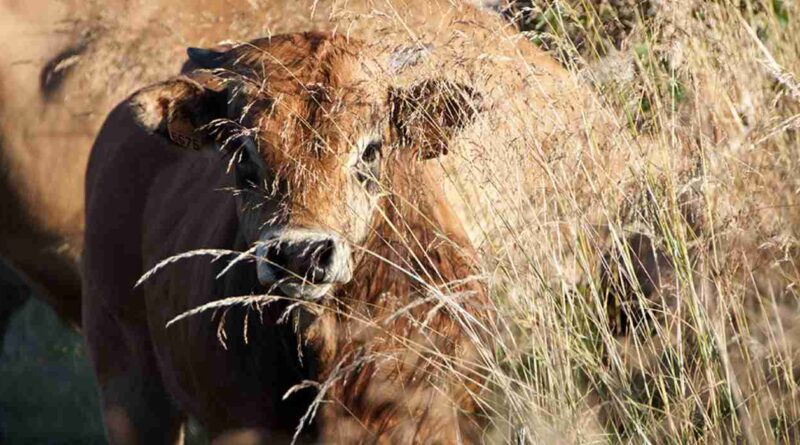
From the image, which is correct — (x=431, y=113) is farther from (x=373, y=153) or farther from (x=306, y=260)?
(x=306, y=260)

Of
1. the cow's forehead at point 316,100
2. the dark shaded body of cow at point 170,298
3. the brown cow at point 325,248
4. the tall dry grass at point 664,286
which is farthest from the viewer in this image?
the dark shaded body of cow at point 170,298

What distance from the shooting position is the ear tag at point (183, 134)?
4781mm

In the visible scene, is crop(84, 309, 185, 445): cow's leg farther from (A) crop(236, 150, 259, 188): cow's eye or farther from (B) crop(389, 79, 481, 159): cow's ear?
(B) crop(389, 79, 481, 159): cow's ear

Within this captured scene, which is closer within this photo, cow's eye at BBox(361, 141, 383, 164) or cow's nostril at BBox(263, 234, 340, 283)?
cow's nostril at BBox(263, 234, 340, 283)

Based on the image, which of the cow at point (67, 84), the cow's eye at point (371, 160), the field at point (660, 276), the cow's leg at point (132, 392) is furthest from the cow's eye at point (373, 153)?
the cow at point (67, 84)

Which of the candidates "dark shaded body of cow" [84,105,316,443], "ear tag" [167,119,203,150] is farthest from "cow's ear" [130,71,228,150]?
"dark shaded body of cow" [84,105,316,443]

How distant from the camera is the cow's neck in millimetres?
4320

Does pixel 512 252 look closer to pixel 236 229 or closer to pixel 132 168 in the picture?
pixel 236 229

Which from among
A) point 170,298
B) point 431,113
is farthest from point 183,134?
point 431,113

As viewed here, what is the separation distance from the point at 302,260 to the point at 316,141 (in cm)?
35

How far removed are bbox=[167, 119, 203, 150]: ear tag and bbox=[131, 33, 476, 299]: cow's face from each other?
11cm

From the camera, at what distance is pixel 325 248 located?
4062 mm

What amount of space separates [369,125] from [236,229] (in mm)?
695

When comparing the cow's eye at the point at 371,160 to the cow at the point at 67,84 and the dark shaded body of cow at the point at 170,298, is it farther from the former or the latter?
the cow at the point at 67,84
